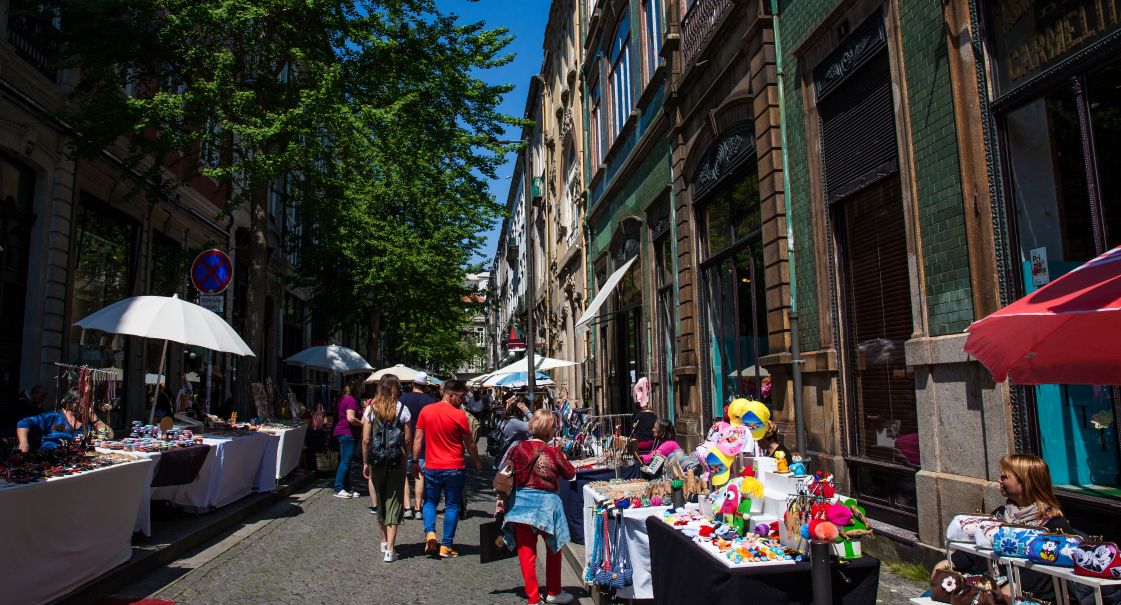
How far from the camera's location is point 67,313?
13359mm

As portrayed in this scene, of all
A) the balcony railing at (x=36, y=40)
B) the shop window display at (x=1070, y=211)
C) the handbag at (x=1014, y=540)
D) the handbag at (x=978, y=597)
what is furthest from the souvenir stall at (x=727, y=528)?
the balcony railing at (x=36, y=40)

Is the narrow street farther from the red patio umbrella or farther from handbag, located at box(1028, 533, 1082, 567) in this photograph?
the red patio umbrella

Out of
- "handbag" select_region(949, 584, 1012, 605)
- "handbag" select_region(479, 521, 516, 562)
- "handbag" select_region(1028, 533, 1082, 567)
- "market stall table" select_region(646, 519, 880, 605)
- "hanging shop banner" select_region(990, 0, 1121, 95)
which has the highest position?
"hanging shop banner" select_region(990, 0, 1121, 95)

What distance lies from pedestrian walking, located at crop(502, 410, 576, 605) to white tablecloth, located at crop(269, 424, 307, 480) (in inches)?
298

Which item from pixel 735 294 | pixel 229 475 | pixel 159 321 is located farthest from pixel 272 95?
pixel 735 294

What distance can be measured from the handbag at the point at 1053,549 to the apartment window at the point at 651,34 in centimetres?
1281

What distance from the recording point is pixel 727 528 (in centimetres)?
465

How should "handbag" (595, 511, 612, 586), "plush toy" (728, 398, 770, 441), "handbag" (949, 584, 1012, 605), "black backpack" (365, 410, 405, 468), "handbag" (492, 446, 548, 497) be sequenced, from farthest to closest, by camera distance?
"black backpack" (365, 410, 405, 468)
"handbag" (492, 446, 548, 497)
"handbag" (595, 511, 612, 586)
"plush toy" (728, 398, 770, 441)
"handbag" (949, 584, 1012, 605)

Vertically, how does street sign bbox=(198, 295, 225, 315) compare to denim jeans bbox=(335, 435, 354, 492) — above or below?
above

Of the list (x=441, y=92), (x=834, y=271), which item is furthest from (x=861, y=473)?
(x=441, y=92)

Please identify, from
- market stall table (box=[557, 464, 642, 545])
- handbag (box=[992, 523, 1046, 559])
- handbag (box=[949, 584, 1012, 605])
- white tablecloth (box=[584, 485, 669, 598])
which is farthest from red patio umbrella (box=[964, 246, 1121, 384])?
market stall table (box=[557, 464, 642, 545])

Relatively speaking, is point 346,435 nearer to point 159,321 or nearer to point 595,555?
point 159,321

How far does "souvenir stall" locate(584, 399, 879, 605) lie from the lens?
3.86m

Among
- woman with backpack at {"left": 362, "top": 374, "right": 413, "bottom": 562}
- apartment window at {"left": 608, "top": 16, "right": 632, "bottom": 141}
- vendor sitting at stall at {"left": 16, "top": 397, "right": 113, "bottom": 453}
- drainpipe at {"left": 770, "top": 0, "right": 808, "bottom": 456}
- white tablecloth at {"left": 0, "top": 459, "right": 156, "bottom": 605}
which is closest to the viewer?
white tablecloth at {"left": 0, "top": 459, "right": 156, "bottom": 605}
